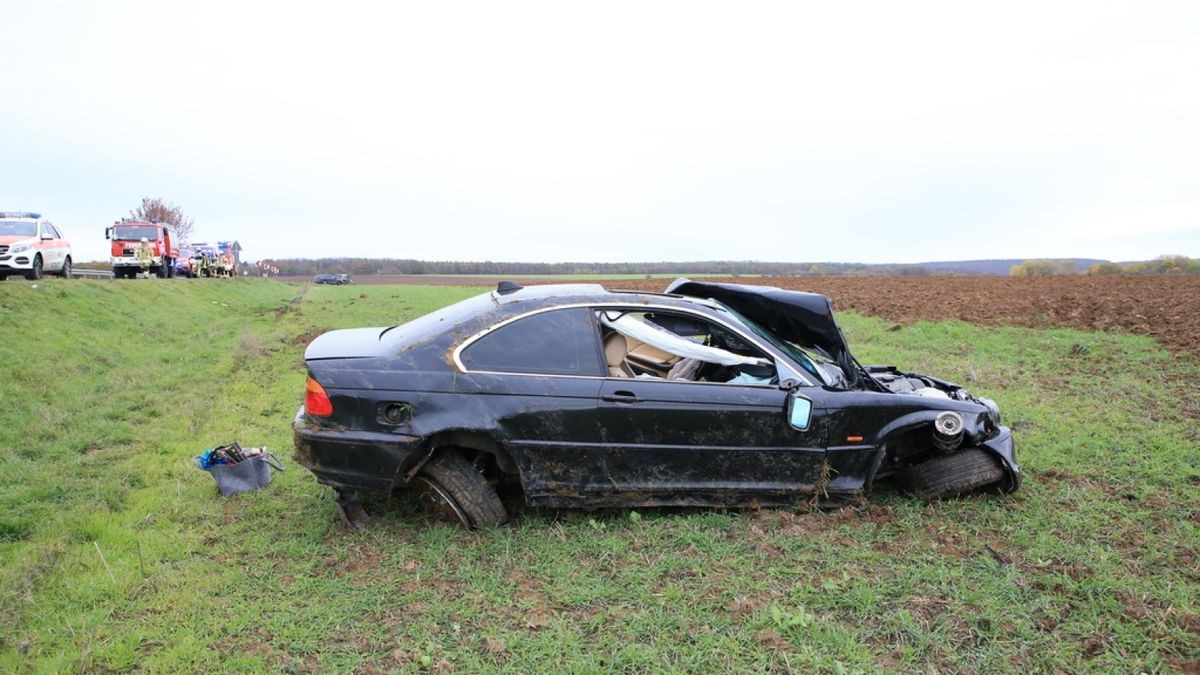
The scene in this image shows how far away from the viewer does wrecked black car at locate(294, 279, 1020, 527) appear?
12.5ft

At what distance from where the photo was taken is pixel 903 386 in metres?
4.96

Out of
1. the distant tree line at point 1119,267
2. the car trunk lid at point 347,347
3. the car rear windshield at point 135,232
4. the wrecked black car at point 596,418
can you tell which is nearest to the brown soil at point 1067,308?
the wrecked black car at point 596,418

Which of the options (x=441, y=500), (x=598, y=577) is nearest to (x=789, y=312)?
(x=598, y=577)

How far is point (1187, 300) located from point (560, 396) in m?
20.1

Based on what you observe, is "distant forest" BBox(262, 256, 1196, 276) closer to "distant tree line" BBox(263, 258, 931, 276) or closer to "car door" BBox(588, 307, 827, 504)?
"distant tree line" BBox(263, 258, 931, 276)

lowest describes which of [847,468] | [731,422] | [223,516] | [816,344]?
[223,516]

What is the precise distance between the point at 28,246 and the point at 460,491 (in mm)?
18053

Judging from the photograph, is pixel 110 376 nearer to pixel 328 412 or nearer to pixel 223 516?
pixel 223 516

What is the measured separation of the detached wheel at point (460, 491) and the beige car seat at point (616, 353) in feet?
3.43

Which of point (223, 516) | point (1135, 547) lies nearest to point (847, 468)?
point (1135, 547)

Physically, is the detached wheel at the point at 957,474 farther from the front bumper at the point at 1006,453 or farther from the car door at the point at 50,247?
the car door at the point at 50,247

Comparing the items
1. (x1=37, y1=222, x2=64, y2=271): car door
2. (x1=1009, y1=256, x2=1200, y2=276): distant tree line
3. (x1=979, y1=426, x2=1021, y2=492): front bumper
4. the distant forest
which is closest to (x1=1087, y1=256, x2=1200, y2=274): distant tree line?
(x1=1009, y1=256, x2=1200, y2=276): distant tree line

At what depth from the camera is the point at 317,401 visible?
3846 millimetres

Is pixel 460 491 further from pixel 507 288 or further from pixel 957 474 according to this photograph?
pixel 957 474
